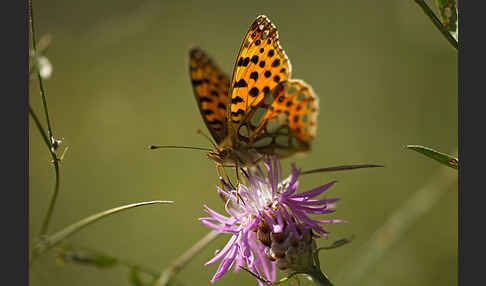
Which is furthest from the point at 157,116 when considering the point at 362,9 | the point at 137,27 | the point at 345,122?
the point at 362,9

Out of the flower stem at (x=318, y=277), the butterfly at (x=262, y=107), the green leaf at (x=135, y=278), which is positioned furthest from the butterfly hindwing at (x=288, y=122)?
the green leaf at (x=135, y=278)

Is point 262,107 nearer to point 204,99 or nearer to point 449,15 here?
point 204,99

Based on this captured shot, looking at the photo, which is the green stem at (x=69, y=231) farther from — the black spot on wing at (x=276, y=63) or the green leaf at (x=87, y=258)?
the black spot on wing at (x=276, y=63)

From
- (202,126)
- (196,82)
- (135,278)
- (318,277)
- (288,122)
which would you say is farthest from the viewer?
(202,126)

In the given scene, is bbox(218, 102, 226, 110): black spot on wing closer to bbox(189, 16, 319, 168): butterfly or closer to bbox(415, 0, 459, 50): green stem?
bbox(189, 16, 319, 168): butterfly

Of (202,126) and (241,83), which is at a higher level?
(241,83)

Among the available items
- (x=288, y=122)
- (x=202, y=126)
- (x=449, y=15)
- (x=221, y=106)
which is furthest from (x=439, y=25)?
(x=202, y=126)

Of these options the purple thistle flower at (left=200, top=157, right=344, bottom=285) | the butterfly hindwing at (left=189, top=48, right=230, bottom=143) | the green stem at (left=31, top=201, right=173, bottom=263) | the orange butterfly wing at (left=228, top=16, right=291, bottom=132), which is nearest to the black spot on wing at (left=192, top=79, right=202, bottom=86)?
the butterfly hindwing at (left=189, top=48, right=230, bottom=143)

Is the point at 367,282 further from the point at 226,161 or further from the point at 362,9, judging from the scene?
the point at 362,9
